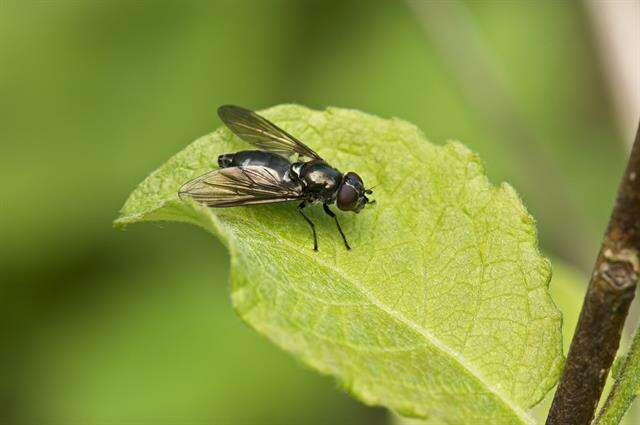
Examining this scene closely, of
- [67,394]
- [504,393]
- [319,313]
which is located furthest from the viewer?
[67,394]

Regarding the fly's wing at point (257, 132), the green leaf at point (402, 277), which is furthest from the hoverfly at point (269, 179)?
the green leaf at point (402, 277)

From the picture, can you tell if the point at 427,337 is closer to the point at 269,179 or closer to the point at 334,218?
the point at 334,218

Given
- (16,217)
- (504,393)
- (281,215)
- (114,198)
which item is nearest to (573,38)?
(114,198)

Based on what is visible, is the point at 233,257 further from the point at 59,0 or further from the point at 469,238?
the point at 59,0

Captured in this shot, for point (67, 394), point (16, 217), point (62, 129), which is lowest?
point (67, 394)

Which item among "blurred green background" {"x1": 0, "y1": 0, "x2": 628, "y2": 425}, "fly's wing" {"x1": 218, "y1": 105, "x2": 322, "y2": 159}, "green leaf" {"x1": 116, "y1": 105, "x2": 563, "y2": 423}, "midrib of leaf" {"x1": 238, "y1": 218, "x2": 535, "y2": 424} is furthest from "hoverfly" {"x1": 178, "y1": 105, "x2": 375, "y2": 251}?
"blurred green background" {"x1": 0, "y1": 0, "x2": 628, "y2": 425}

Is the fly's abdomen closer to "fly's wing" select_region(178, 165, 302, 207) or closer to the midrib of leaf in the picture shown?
"fly's wing" select_region(178, 165, 302, 207)
